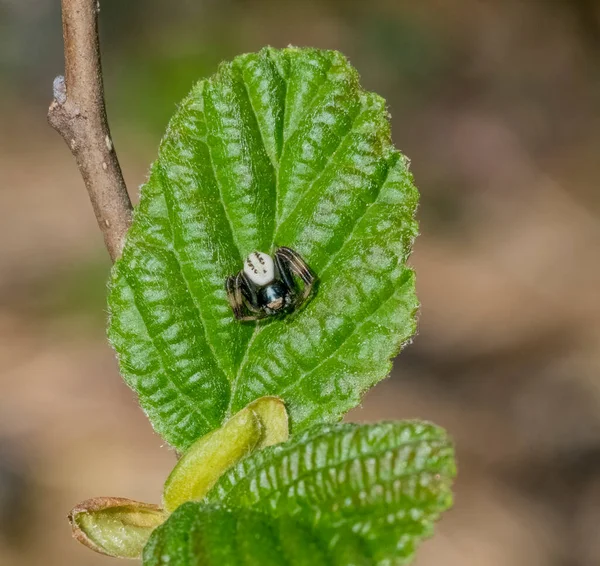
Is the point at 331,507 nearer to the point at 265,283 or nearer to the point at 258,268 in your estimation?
the point at 265,283

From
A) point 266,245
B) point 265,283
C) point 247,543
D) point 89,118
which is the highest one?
point 89,118

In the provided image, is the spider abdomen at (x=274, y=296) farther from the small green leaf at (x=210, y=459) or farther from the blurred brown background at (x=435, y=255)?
the blurred brown background at (x=435, y=255)

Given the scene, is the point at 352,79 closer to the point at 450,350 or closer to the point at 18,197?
the point at 450,350

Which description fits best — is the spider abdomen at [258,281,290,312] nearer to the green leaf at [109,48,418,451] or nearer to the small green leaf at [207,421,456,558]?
the green leaf at [109,48,418,451]


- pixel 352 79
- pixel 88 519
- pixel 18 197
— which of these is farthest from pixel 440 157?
pixel 88 519

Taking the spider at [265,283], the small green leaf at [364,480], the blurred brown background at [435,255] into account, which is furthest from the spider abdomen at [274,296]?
the blurred brown background at [435,255]

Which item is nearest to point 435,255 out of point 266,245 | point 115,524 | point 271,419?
point 266,245

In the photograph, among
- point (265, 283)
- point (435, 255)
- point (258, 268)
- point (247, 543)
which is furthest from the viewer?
point (435, 255)

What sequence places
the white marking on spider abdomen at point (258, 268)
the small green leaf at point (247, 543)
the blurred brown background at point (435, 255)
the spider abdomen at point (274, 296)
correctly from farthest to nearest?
the blurred brown background at point (435, 255), the white marking on spider abdomen at point (258, 268), the spider abdomen at point (274, 296), the small green leaf at point (247, 543)
